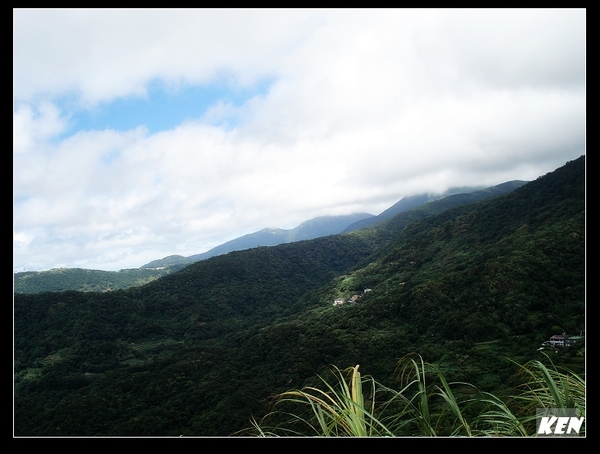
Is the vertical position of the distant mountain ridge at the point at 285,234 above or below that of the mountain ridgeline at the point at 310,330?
above

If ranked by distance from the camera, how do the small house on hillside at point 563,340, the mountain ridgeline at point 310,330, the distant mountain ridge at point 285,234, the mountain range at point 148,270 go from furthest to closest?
the distant mountain ridge at point 285,234
the mountain range at point 148,270
the mountain ridgeline at point 310,330
the small house on hillside at point 563,340

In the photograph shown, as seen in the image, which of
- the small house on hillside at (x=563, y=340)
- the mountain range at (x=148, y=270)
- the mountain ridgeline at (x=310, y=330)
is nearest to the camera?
the small house on hillside at (x=563, y=340)

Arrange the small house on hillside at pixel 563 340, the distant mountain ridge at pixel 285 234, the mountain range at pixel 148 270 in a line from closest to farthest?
1. the small house on hillside at pixel 563 340
2. the mountain range at pixel 148 270
3. the distant mountain ridge at pixel 285 234

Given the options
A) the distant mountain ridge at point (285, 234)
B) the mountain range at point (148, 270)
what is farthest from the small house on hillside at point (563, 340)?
the distant mountain ridge at point (285, 234)

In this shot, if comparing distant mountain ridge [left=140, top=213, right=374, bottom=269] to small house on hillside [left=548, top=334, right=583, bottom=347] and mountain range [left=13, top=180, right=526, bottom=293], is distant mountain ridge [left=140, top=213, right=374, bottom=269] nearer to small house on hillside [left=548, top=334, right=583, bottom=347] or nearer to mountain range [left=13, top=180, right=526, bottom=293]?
mountain range [left=13, top=180, right=526, bottom=293]

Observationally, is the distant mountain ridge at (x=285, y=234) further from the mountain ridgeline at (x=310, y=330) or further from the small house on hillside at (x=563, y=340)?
the small house on hillside at (x=563, y=340)

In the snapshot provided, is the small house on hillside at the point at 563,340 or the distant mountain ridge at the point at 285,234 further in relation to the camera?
the distant mountain ridge at the point at 285,234

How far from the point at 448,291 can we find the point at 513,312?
3.59m

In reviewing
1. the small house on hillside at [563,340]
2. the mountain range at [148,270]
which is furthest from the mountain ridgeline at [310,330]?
the mountain range at [148,270]

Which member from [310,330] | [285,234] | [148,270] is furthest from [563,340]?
[285,234]

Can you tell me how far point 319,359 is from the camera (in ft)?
41.1

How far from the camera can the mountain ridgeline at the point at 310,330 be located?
10.8 metres
